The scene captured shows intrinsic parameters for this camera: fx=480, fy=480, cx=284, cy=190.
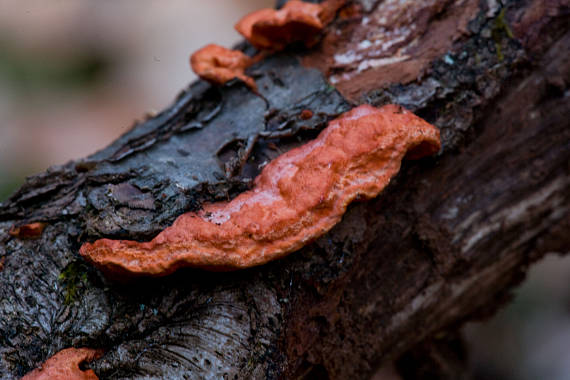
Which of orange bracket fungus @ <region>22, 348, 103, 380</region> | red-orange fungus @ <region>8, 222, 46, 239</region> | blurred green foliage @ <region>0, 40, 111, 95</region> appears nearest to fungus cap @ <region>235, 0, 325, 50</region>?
red-orange fungus @ <region>8, 222, 46, 239</region>

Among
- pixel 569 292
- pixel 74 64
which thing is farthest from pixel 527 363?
pixel 74 64

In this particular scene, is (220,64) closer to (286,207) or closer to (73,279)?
(286,207)

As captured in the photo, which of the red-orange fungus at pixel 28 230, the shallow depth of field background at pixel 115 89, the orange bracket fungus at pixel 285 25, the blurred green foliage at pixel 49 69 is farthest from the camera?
the blurred green foliage at pixel 49 69

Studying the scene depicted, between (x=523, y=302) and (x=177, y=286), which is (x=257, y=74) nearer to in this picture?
(x=177, y=286)

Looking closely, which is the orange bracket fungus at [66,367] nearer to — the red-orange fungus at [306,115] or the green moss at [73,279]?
the green moss at [73,279]

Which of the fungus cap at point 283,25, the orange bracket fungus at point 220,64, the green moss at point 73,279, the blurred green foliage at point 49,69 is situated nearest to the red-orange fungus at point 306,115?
the orange bracket fungus at point 220,64

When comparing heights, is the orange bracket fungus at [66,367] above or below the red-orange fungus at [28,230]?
below
